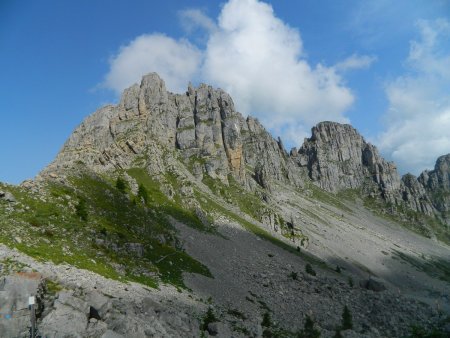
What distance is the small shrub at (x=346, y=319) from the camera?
58.2 meters

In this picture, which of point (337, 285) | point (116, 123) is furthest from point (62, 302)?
point (116, 123)

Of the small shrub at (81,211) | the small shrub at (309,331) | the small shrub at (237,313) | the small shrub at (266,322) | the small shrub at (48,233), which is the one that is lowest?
the small shrub at (309,331)

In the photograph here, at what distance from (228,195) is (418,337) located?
113 metres

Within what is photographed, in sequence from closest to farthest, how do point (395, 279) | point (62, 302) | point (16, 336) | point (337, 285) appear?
point (16, 336), point (62, 302), point (337, 285), point (395, 279)

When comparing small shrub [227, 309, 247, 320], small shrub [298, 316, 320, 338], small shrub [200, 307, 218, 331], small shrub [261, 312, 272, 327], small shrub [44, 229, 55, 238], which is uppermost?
small shrub [44, 229, 55, 238]

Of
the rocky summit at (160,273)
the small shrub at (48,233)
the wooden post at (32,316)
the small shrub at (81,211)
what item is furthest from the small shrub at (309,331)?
the small shrub at (81,211)

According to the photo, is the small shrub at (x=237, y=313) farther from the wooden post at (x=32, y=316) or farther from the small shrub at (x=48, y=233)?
the wooden post at (x=32, y=316)

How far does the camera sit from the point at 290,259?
357 feet

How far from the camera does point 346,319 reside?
60125 millimetres

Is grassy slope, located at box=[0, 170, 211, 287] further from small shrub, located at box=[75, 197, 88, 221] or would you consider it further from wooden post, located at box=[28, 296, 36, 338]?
wooden post, located at box=[28, 296, 36, 338]

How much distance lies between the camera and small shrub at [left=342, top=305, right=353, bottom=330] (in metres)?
58.2

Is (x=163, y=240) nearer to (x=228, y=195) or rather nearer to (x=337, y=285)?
(x=337, y=285)

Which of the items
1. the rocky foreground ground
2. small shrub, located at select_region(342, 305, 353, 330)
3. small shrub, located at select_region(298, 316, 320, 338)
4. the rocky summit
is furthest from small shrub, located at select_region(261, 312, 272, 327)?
small shrub, located at select_region(342, 305, 353, 330)

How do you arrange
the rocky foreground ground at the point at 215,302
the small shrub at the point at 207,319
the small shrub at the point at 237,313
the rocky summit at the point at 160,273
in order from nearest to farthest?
1. the rocky foreground ground at the point at 215,302
2. the rocky summit at the point at 160,273
3. the small shrub at the point at 207,319
4. the small shrub at the point at 237,313
